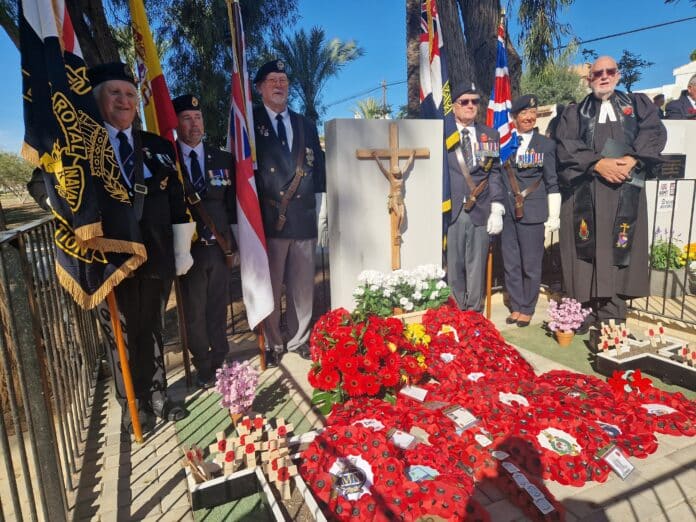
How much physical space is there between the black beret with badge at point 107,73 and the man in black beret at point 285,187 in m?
→ 1.28

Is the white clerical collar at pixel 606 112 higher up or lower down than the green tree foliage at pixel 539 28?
lower down

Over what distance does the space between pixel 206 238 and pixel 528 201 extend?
10.1ft


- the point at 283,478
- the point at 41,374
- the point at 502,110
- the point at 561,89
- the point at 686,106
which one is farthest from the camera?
the point at 561,89

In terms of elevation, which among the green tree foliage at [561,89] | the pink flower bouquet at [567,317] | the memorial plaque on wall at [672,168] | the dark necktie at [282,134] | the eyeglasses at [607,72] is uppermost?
the green tree foliage at [561,89]

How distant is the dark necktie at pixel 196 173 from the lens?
130 inches

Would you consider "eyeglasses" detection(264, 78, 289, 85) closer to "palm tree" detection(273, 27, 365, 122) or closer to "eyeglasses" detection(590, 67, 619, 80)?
"eyeglasses" detection(590, 67, 619, 80)

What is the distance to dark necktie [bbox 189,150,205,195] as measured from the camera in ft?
10.9

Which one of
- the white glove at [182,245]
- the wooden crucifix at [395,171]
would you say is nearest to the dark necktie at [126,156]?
the white glove at [182,245]

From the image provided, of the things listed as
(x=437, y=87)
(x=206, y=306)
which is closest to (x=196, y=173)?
(x=206, y=306)

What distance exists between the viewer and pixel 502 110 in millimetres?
4809

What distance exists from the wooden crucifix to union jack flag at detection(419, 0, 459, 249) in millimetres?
419

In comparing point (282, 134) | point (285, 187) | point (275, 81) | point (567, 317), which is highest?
point (275, 81)

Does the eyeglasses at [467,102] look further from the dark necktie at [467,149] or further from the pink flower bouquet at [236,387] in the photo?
the pink flower bouquet at [236,387]

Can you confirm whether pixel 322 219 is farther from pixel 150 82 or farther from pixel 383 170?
pixel 150 82
